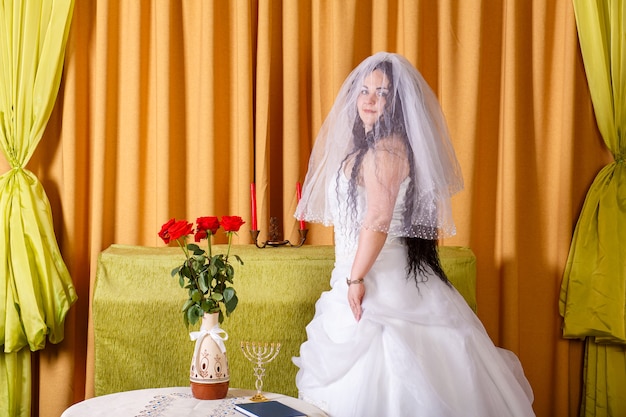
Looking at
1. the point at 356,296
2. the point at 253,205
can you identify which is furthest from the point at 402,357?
the point at 253,205

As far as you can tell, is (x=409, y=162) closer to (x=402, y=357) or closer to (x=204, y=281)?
(x=402, y=357)

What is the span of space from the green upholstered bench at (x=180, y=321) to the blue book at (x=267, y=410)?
2.36 ft

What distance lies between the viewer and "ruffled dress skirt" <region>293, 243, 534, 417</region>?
238 cm

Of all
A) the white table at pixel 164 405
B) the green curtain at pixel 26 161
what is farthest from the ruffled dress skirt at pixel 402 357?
the green curtain at pixel 26 161

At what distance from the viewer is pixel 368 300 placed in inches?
99.9

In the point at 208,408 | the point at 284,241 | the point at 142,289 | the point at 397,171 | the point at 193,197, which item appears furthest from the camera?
the point at 193,197

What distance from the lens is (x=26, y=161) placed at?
3340 mm

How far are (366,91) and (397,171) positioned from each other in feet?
1.09

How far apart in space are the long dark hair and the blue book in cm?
65

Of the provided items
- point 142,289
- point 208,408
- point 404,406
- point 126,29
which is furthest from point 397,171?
point 126,29

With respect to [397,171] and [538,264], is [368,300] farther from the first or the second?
[538,264]

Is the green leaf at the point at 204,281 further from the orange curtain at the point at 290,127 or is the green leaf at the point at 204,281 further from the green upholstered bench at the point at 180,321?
the orange curtain at the point at 290,127

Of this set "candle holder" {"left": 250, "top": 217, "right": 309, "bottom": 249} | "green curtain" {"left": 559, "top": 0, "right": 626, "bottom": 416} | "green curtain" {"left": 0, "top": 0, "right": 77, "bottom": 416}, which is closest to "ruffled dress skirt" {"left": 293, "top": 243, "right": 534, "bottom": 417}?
"candle holder" {"left": 250, "top": 217, "right": 309, "bottom": 249}

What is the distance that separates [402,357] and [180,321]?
1033 mm
